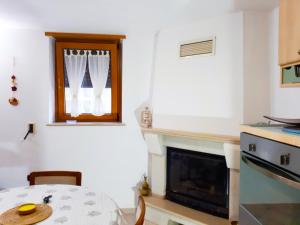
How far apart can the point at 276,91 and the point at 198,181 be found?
3.86 ft

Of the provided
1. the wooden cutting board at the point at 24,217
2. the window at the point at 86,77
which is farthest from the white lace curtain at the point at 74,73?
the wooden cutting board at the point at 24,217

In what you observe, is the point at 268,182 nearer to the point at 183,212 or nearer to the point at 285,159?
the point at 285,159

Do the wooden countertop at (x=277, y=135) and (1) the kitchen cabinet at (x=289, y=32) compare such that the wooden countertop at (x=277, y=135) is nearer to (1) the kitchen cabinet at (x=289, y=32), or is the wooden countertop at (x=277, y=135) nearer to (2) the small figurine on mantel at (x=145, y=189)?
(1) the kitchen cabinet at (x=289, y=32)

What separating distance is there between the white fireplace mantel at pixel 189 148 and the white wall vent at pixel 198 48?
799 millimetres

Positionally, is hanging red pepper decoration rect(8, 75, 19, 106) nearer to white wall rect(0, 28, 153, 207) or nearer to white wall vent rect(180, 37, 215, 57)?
white wall rect(0, 28, 153, 207)

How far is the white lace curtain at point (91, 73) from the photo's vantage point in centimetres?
322

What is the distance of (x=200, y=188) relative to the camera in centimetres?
267

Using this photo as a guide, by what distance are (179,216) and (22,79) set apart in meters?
2.33

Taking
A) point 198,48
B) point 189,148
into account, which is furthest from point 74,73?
point 189,148

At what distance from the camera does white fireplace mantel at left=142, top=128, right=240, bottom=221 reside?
2263 mm

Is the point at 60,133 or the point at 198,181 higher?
the point at 60,133

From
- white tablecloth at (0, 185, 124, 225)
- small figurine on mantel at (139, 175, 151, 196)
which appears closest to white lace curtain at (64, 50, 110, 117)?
small figurine on mantel at (139, 175, 151, 196)

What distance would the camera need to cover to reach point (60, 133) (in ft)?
10.1

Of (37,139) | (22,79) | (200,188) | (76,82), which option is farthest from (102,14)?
(200,188)
